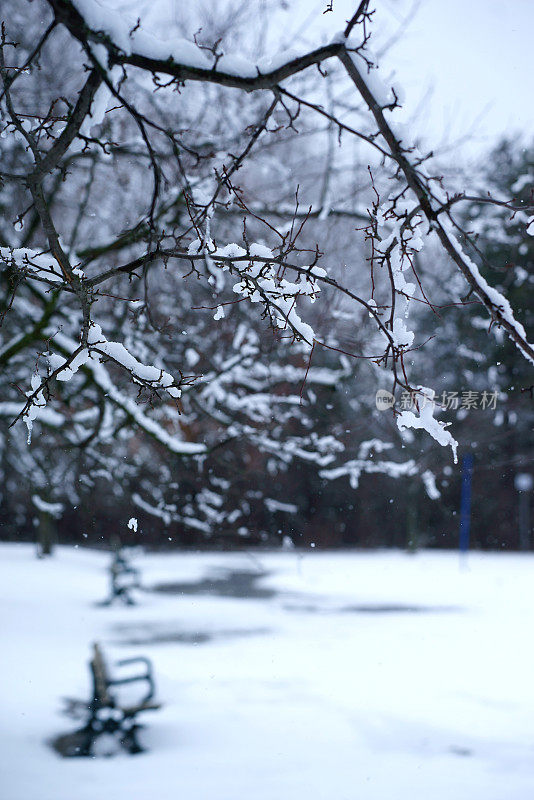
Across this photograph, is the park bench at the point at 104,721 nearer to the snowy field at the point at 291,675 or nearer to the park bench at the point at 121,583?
the snowy field at the point at 291,675

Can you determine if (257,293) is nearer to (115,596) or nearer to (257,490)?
(257,490)

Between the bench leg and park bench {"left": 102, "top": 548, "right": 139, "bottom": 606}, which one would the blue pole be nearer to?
the bench leg

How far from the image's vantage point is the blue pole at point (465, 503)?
238 inches

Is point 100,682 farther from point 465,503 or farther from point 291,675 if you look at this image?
point 465,503

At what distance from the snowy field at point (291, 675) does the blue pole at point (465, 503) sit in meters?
0.26

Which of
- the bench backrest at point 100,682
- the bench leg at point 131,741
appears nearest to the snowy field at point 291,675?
the bench leg at point 131,741

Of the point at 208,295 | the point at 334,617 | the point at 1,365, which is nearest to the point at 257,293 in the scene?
the point at 1,365

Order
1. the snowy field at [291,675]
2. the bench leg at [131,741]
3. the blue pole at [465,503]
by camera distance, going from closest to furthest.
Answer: the snowy field at [291,675] → the bench leg at [131,741] → the blue pole at [465,503]

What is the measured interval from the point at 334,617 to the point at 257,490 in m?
2.03

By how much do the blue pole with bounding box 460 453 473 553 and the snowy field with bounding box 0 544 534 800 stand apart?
264mm

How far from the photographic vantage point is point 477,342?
6.50 metres

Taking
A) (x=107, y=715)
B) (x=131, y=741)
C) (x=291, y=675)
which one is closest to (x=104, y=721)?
(x=107, y=715)

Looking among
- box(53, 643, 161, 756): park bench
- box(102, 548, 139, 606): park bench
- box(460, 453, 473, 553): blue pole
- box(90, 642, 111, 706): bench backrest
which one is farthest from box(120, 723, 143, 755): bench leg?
box(102, 548, 139, 606): park bench

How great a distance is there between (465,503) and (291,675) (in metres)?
2.47
